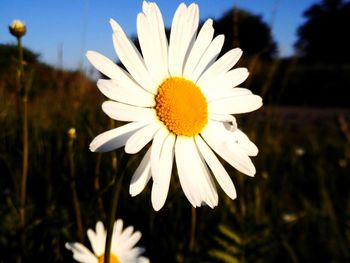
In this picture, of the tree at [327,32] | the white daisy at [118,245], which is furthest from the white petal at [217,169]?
the tree at [327,32]

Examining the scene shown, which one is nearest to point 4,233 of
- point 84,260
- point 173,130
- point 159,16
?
point 84,260

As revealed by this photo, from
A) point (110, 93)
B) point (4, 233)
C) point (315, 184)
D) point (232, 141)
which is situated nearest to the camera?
point (110, 93)

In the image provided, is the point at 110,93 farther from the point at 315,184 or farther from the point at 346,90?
the point at 346,90

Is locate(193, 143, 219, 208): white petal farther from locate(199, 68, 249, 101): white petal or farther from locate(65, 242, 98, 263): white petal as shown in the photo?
locate(65, 242, 98, 263): white petal

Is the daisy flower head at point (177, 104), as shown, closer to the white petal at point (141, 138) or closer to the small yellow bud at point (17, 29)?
the white petal at point (141, 138)

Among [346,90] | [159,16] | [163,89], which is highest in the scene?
[346,90]
